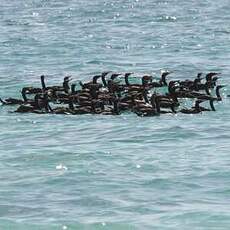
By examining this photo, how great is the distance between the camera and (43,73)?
43.7 m

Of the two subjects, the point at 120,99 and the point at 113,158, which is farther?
the point at 120,99

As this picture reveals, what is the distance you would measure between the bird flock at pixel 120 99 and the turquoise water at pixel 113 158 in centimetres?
59

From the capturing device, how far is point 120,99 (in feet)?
108

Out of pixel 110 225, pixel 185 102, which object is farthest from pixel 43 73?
pixel 110 225

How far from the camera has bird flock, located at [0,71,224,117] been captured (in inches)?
1260

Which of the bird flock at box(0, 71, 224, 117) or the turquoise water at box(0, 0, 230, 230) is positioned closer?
the turquoise water at box(0, 0, 230, 230)

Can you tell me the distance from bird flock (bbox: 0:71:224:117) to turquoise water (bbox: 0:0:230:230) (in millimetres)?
593

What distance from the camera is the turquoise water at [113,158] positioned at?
1884cm

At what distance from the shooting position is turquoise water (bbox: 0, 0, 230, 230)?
18.8 metres

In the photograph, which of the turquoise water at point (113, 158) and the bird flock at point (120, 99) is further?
the bird flock at point (120, 99)

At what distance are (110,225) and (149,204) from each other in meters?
1.69

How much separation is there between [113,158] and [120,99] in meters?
8.95

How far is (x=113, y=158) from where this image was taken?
79.0 ft

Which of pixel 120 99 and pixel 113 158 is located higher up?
pixel 113 158
